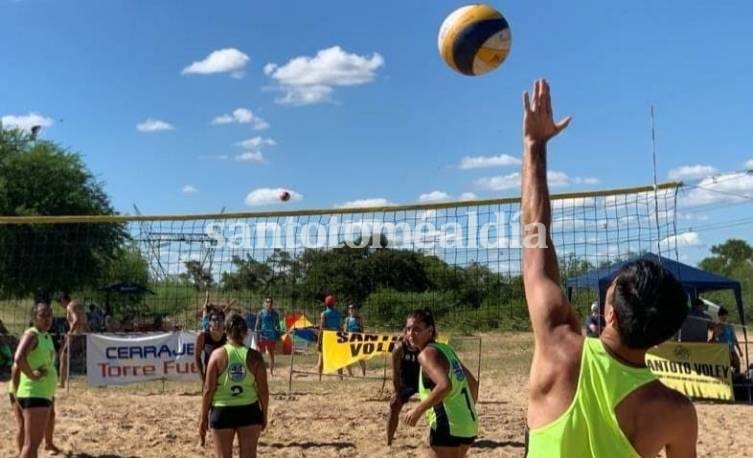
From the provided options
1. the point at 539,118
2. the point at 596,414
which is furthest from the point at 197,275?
the point at 596,414

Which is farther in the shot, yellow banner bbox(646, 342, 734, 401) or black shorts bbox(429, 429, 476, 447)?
yellow banner bbox(646, 342, 734, 401)

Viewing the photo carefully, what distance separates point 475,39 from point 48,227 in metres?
12.9

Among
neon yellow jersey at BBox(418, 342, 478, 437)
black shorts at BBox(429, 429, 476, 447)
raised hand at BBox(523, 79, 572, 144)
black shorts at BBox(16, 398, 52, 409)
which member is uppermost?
raised hand at BBox(523, 79, 572, 144)

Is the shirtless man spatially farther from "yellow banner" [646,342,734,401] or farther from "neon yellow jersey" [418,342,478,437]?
"yellow banner" [646,342,734,401]

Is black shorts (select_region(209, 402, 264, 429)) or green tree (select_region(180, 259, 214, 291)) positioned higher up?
green tree (select_region(180, 259, 214, 291))

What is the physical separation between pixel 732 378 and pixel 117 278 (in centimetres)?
1344

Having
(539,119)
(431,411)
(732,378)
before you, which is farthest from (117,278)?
(539,119)

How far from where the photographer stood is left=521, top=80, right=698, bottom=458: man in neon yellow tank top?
174cm

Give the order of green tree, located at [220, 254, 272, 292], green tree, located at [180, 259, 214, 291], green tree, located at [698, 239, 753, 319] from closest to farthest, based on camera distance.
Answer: green tree, located at [180, 259, 214, 291] → green tree, located at [220, 254, 272, 292] → green tree, located at [698, 239, 753, 319]

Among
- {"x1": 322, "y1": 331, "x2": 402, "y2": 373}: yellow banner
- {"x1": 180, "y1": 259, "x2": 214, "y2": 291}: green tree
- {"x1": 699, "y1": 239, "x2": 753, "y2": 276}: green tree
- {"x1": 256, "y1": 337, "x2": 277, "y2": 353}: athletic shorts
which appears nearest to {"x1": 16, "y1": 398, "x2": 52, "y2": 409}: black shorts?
{"x1": 322, "y1": 331, "x2": 402, "y2": 373}: yellow banner

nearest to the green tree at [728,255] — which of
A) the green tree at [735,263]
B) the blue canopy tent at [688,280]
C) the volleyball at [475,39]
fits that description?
the green tree at [735,263]

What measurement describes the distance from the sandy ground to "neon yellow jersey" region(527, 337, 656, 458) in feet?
19.8

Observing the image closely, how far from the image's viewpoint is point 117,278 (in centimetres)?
1922

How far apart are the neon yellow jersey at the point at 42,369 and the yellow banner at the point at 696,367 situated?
756cm
